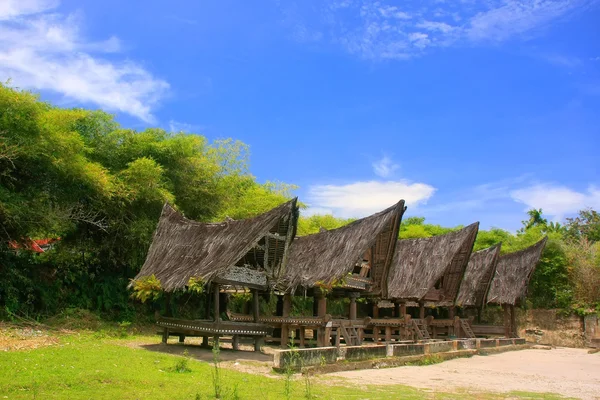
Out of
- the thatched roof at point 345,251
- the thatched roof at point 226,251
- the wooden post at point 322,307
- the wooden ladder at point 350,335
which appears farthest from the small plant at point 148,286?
the wooden ladder at point 350,335

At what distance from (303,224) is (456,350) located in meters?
14.9

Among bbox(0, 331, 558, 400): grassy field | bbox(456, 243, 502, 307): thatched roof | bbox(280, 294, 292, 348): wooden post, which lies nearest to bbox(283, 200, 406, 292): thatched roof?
bbox(280, 294, 292, 348): wooden post

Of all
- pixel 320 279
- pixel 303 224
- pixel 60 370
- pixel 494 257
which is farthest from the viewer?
pixel 303 224

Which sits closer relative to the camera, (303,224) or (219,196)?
(219,196)

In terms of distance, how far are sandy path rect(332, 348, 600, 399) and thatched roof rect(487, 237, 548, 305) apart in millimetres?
7976

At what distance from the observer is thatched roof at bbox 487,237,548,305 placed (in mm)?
23625

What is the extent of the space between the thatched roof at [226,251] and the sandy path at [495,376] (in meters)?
3.73

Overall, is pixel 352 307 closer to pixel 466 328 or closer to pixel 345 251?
pixel 345 251

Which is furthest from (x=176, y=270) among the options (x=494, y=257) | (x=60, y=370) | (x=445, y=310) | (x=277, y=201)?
(x=445, y=310)

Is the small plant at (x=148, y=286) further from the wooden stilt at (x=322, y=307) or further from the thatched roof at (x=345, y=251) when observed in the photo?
the wooden stilt at (x=322, y=307)

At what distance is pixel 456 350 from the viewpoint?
1603 cm

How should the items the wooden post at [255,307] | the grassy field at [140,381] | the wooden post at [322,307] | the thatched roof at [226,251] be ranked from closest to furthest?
the grassy field at [140,381]
the thatched roof at [226,251]
the wooden post at [255,307]
the wooden post at [322,307]

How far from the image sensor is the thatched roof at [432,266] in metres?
19.1

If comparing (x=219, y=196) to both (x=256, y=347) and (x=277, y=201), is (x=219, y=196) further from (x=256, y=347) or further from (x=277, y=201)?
(x=256, y=347)
